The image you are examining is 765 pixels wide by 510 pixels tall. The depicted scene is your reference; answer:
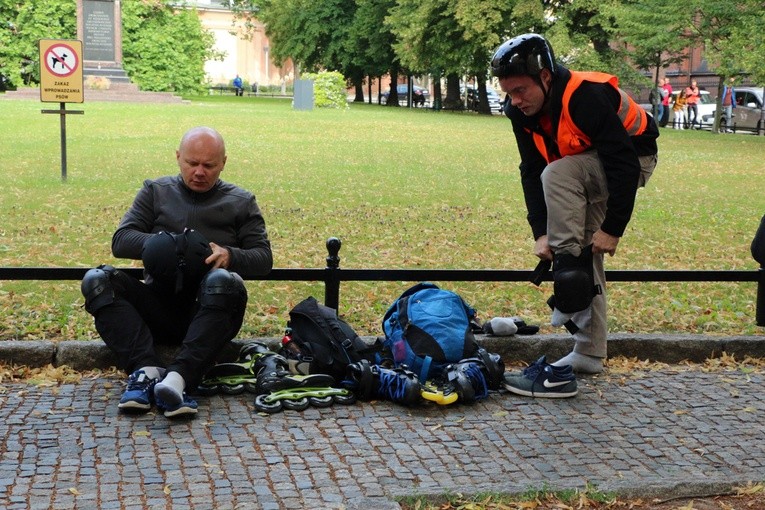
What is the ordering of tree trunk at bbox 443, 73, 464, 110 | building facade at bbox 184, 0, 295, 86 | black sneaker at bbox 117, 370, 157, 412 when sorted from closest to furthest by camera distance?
1. black sneaker at bbox 117, 370, 157, 412
2. tree trunk at bbox 443, 73, 464, 110
3. building facade at bbox 184, 0, 295, 86

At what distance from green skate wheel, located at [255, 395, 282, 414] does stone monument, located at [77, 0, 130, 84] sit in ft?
133

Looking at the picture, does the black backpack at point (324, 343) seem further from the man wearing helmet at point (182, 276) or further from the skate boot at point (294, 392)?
the man wearing helmet at point (182, 276)

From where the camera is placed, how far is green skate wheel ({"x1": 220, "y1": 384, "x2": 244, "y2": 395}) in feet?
18.6

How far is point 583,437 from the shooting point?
5.12 meters

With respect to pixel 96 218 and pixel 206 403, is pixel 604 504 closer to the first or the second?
pixel 206 403

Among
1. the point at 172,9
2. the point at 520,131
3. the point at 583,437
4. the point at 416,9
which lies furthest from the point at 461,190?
the point at 172,9

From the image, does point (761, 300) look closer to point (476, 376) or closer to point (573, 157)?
point (573, 157)

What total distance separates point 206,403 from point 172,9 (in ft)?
173

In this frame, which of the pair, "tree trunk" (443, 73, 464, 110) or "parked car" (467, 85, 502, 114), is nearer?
"tree trunk" (443, 73, 464, 110)

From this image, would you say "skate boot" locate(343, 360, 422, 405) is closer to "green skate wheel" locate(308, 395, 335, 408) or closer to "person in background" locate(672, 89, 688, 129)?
"green skate wheel" locate(308, 395, 335, 408)

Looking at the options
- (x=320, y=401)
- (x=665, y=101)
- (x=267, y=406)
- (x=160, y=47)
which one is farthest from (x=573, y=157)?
(x=160, y=47)

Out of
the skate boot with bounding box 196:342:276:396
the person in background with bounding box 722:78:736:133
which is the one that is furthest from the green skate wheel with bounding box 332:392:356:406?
the person in background with bounding box 722:78:736:133

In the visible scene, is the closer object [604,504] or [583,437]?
[604,504]

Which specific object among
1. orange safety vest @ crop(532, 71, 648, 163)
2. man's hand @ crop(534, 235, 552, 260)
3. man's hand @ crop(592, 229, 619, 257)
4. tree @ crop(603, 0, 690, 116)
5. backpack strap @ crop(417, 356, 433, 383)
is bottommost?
backpack strap @ crop(417, 356, 433, 383)
